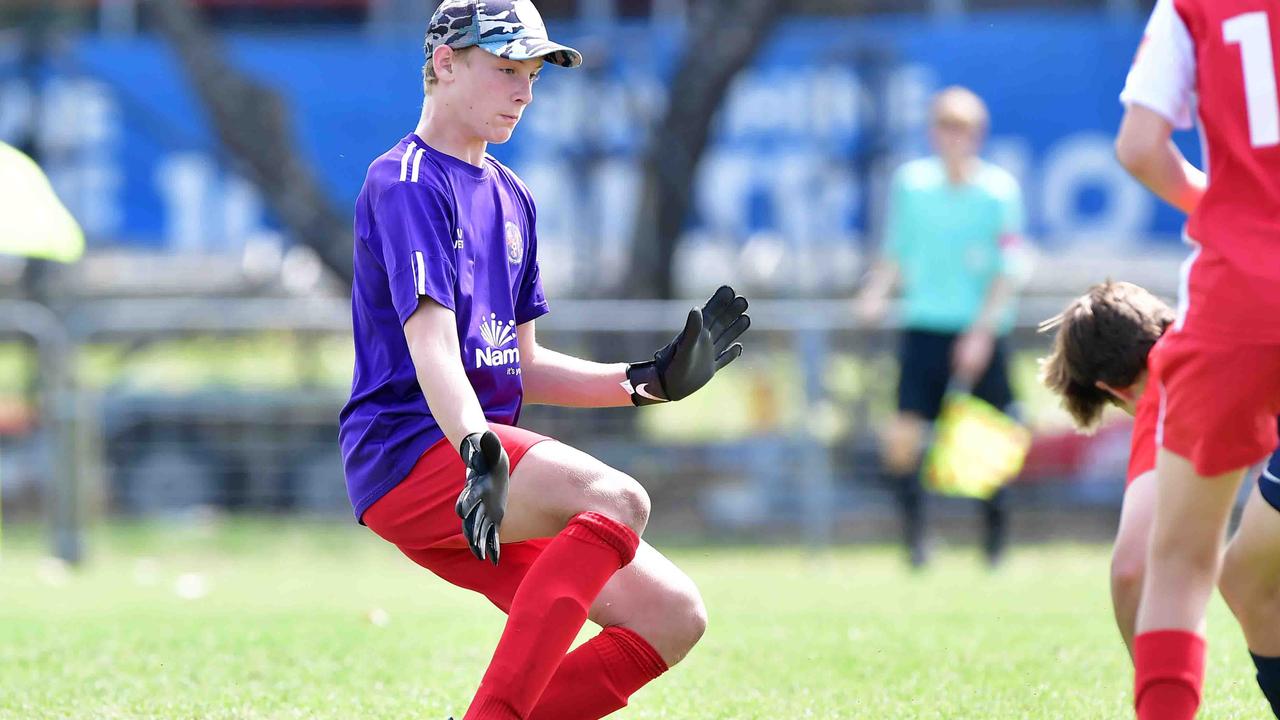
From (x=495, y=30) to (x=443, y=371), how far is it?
2.57 ft

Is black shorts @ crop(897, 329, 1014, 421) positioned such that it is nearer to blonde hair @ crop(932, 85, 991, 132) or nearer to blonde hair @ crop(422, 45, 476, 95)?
blonde hair @ crop(932, 85, 991, 132)

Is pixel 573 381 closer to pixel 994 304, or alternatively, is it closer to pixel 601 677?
pixel 601 677

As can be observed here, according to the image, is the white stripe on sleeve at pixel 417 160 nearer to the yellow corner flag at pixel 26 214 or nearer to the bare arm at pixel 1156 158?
the bare arm at pixel 1156 158

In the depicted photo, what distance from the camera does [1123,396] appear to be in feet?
13.3

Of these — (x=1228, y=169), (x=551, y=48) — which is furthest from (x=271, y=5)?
(x=1228, y=169)

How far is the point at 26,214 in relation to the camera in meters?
6.89

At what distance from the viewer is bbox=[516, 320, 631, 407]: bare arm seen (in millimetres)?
4199

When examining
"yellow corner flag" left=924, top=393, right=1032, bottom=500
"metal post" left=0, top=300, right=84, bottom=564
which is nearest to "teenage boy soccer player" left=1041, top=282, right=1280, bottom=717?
"yellow corner flag" left=924, top=393, right=1032, bottom=500

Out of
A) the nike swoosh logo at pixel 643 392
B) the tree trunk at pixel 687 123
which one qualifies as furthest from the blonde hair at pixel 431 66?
the tree trunk at pixel 687 123

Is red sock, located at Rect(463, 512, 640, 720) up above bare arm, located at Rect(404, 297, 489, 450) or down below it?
below

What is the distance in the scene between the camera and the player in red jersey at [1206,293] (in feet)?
9.93

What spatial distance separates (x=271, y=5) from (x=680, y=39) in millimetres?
3547

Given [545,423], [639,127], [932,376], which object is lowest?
[545,423]

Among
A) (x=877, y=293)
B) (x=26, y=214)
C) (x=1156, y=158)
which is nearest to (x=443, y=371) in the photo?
(x=1156, y=158)
